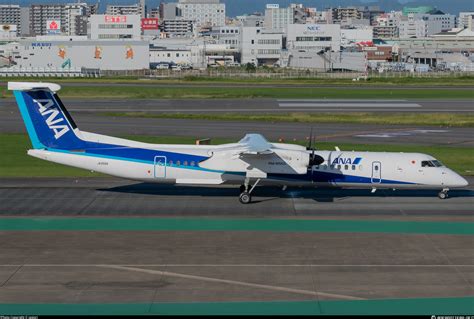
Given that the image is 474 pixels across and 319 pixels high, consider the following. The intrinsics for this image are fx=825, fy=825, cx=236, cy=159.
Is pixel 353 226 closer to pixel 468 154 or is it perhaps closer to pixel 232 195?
pixel 232 195

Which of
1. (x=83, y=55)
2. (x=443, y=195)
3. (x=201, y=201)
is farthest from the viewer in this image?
(x=83, y=55)

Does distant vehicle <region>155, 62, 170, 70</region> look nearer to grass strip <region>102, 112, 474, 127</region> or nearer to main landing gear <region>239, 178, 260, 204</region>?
grass strip <region>102, 112, 474, 127</region>

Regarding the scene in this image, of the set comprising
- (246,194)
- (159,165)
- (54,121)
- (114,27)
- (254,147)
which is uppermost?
(114,27)

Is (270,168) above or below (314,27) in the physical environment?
below

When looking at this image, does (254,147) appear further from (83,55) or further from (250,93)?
(83,55)

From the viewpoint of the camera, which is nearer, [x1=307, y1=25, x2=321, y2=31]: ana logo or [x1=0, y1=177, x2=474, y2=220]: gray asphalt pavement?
[x1=0, y1=177, x2=474, y2=220]: gray asphalt pavement

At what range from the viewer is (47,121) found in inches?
1443

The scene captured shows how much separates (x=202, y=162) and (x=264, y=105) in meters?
44.2

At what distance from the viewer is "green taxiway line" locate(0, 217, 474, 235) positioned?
31.2 metres

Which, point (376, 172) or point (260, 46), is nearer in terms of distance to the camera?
point (376, 172)

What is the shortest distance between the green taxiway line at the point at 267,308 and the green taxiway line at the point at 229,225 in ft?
28.8

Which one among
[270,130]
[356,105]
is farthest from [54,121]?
[356,105]

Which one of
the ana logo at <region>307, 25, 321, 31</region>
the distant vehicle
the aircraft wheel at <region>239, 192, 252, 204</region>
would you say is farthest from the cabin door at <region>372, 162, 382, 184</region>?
the ana logo at <region>307, 25, 321, 31</region>

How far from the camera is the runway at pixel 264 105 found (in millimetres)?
75750
